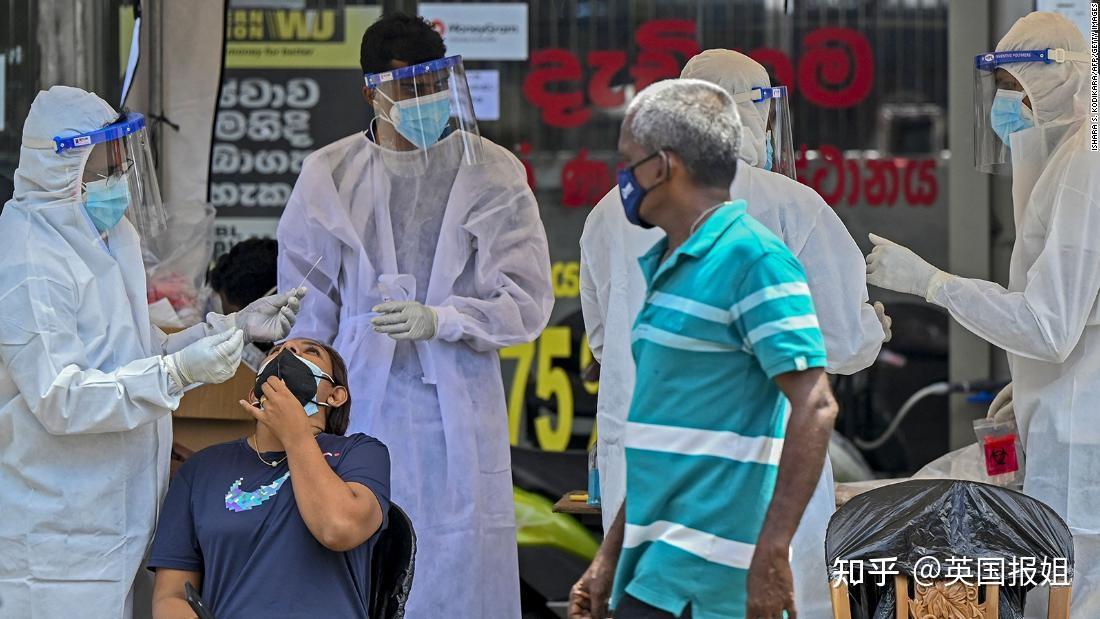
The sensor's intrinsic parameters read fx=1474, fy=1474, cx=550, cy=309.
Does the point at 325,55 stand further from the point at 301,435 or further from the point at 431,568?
the point at 301,435

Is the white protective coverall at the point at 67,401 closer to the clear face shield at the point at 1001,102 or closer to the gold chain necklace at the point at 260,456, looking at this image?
the gold chain necklace at the point at 260,456

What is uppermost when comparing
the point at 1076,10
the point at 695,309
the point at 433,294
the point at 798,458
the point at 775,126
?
the point at 1076,10

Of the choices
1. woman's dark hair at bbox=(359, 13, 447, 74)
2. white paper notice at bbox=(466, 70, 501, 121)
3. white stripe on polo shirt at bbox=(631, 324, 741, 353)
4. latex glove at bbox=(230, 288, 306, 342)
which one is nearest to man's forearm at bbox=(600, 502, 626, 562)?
white stripe on polo shirt at bbox=(631, 324, 741, 353)

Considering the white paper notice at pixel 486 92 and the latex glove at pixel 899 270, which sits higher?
the white paper notice at pixel 486 92

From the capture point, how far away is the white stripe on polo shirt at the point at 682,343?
2320 mm

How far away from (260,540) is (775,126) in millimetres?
1706

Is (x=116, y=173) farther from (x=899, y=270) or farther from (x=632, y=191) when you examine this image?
(x=899, y=270)

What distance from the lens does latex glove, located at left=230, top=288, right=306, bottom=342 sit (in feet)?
12.0

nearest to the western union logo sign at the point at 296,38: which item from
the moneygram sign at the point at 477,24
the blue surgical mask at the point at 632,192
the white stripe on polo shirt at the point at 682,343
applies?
the moneygram sign at the point at 477,24

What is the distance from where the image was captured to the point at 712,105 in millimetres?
2340

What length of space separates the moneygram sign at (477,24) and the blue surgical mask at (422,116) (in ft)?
7.51

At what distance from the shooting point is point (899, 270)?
3811 millimetres

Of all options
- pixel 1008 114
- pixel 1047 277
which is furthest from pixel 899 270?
pixel 1008 114

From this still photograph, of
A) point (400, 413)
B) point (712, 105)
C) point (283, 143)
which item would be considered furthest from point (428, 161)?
point (283, 143)
